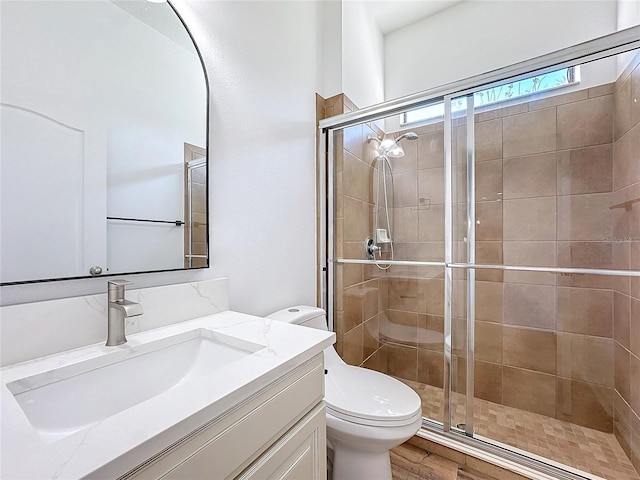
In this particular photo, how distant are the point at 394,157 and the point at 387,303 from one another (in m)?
1.00

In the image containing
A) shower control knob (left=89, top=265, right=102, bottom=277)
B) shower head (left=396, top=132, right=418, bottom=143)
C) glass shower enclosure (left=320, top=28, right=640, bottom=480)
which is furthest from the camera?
shower head (left=396, top=132, right=418, bottom=143)

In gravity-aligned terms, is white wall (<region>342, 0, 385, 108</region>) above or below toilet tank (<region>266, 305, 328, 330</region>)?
above

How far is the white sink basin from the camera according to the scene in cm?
59

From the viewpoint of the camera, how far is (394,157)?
1998 millimetres

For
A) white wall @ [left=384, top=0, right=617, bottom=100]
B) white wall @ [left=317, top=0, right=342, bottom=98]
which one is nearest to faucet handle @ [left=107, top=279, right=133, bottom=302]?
white wall @ [left=317, top=0, right=342, bottom=98]

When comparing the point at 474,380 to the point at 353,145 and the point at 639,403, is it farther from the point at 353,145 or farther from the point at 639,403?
the point at 353,145

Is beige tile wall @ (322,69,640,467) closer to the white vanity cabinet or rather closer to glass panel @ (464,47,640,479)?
glass panel @ (464,47,640,479)

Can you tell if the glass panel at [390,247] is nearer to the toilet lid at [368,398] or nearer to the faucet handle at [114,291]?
the toilet lid at [368,398]

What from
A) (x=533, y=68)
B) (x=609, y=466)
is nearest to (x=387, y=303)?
(x=609, y=466)

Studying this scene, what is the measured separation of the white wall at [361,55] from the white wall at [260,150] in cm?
22

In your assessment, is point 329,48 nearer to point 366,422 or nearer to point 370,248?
point 370,248

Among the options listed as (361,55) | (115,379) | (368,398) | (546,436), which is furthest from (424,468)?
(361,55)

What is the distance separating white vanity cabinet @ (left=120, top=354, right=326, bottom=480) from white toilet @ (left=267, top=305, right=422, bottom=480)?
0.95ft

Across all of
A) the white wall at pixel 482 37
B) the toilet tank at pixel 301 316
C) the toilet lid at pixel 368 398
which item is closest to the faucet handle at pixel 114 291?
the toilet tank at pixel 301 316
